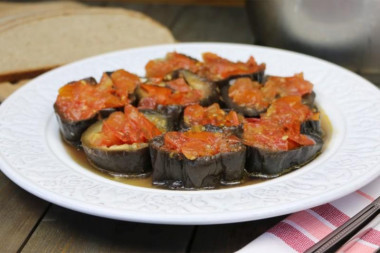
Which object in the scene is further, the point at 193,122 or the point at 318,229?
the point at 193,122

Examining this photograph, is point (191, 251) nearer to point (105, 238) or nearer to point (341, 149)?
point (105, 238)

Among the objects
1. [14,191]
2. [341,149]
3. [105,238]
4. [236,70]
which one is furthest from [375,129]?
[14,191]

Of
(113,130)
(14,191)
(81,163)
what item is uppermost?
(113,130)

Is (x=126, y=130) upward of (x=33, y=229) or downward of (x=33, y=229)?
upward

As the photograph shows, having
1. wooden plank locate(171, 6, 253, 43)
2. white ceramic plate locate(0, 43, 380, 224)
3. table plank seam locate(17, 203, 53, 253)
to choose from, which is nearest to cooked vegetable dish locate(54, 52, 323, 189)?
white ceramic plate locate(0, 43, 380, 224)

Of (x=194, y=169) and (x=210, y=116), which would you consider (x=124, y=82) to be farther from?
(x=194, y=169)

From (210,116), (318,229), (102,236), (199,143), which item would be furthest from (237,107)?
(102,236)

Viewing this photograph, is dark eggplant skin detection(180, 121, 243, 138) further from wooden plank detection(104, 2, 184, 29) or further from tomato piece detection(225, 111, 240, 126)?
wooden plank detection(104, 2, 184, 29)
